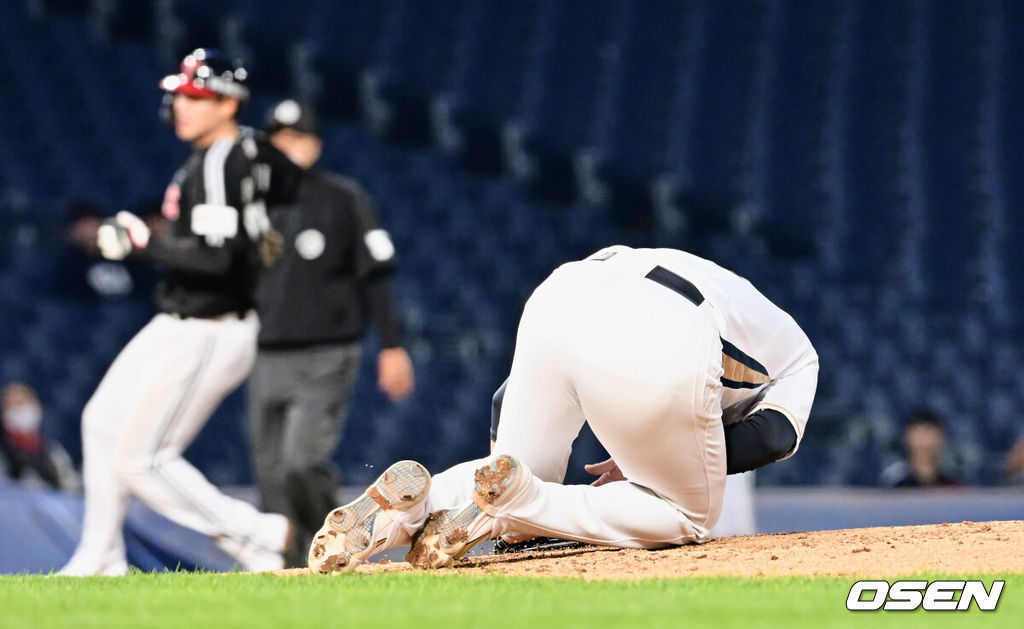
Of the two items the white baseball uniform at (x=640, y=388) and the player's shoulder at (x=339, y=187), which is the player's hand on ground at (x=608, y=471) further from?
the player's shoulder at (x=339, y=187)

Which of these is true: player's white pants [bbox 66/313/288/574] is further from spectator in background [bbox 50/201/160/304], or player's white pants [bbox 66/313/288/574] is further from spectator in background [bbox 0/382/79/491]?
spectator in background [bbox 50/201/160/304]

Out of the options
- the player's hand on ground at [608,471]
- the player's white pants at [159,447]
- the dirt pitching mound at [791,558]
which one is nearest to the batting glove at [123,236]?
the player's white pants at [159,447]

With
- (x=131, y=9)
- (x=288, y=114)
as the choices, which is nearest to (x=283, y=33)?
(x=131, y=9)

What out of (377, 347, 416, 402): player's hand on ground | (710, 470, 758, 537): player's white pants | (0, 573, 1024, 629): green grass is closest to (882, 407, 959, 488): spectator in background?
(710, 470, 758, 537): player's white pants

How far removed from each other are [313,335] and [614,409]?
6.60 feet

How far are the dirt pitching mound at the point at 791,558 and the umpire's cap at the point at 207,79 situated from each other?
72.0 inches

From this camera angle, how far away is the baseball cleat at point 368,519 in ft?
8.55

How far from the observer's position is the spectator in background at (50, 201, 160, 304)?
7289 millimetres

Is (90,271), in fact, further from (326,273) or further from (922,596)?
(922,596)

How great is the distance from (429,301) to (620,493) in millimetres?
5080

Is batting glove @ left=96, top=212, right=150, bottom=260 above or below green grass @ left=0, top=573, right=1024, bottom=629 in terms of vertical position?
above

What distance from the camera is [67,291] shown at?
727 cm

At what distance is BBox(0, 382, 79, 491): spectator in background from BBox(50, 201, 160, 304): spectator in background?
3.51ft

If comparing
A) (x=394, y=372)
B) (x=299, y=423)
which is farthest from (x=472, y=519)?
(x=394, y=372)
